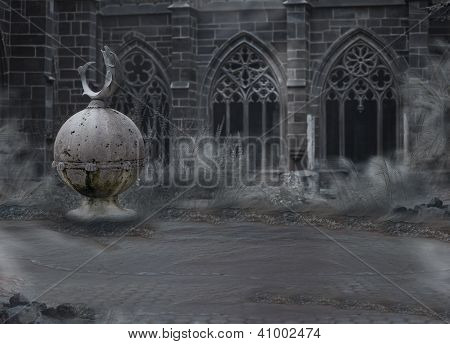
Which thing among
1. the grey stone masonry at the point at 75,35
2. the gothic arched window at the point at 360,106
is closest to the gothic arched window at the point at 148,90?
the grey stone masonry at the point at 75,35

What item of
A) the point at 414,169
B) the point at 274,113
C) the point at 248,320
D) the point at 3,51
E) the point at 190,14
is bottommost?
the point at 248,320

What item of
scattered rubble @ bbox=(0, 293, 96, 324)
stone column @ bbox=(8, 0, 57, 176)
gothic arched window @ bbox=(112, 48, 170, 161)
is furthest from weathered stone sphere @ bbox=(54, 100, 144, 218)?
gothic arched window @ bbox=(112, 48, 170, 161)

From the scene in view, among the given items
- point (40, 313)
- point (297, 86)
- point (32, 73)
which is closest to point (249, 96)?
point (297, 86)

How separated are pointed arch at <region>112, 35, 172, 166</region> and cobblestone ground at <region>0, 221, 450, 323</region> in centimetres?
Result: 753

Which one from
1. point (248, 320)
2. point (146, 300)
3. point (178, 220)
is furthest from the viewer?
point (178, 220)

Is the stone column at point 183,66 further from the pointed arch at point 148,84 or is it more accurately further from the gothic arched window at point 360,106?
the gothic arched window at point 360,106

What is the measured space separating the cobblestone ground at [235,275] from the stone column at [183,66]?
6.91 metres

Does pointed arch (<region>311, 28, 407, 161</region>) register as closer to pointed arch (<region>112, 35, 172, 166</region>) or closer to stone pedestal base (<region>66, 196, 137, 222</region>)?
pointed arch (<region>112, 35, 172, 166</region>)

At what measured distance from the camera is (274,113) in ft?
56.7

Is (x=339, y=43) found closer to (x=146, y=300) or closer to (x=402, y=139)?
(x=402, y=139)

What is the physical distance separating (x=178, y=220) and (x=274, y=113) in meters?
6.80

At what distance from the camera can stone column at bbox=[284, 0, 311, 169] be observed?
16500mm

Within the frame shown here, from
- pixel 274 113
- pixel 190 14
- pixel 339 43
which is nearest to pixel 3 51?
pixel 190 14

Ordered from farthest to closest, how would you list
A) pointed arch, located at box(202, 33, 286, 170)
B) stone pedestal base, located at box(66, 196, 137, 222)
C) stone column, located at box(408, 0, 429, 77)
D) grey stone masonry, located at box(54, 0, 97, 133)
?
pointed arch, located at box(202, 33, 286, 170) → grey stone masonry, located at box(54, 0, 97, 133) → stone column, located at box(408, 0, 429, 77) → stone pedestal base, located at box(66, 196, 137, 222)
